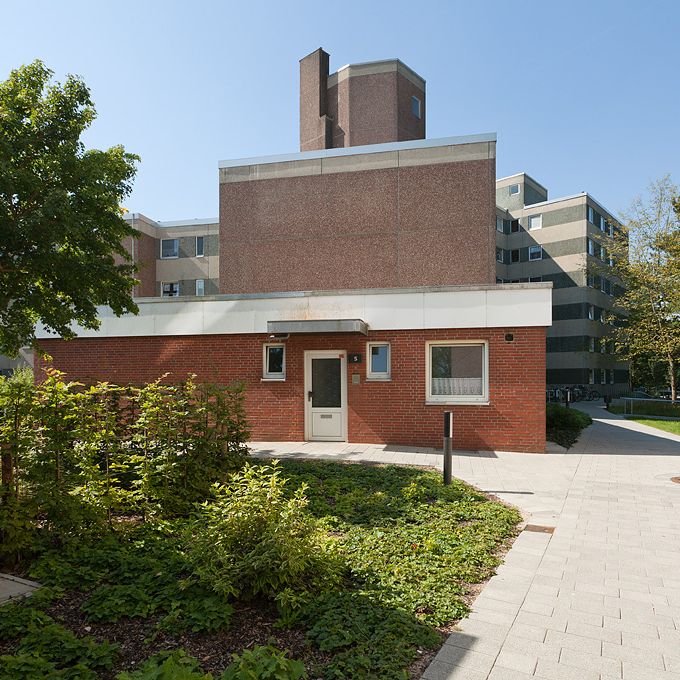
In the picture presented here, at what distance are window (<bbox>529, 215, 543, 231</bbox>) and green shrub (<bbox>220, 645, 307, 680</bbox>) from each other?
46611 millimetres

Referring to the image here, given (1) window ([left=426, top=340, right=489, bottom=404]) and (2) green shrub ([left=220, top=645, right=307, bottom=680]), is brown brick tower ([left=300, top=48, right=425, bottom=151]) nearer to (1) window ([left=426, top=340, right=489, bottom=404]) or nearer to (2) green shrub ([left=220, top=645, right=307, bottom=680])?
(1) window ([left=426, top=340, right=489, bottom=404])

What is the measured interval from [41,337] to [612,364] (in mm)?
44557

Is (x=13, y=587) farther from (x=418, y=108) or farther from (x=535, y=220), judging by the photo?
(x=535, y=220)

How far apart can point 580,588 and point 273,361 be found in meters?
9.66

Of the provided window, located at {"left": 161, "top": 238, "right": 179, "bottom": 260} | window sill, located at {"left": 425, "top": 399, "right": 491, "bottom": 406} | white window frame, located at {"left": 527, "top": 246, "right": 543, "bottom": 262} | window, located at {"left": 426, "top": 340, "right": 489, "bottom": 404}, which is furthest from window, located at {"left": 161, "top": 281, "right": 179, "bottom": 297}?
white window frame, located at {"left": 527, "top": 246, "right": 543, "bottom": 262}

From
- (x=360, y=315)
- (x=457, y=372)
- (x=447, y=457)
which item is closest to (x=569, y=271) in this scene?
(x=457, y=372)

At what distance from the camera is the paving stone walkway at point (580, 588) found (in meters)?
3.24

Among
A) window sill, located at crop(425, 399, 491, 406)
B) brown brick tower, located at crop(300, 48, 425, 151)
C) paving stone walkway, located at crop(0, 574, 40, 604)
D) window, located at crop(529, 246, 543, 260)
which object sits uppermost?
brown brick tower, located at crop(300, 48, 425, 151)

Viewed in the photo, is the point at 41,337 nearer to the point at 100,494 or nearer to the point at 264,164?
the point at 264,164

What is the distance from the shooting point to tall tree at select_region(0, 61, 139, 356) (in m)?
8.24

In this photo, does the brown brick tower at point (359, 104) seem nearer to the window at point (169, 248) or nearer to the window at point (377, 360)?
the window at point (377, 360)

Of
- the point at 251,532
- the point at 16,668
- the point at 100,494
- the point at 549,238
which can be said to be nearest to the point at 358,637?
the point at 251,532

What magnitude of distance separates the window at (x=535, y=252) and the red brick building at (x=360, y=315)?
102 feet

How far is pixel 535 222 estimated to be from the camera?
44.6 meters
